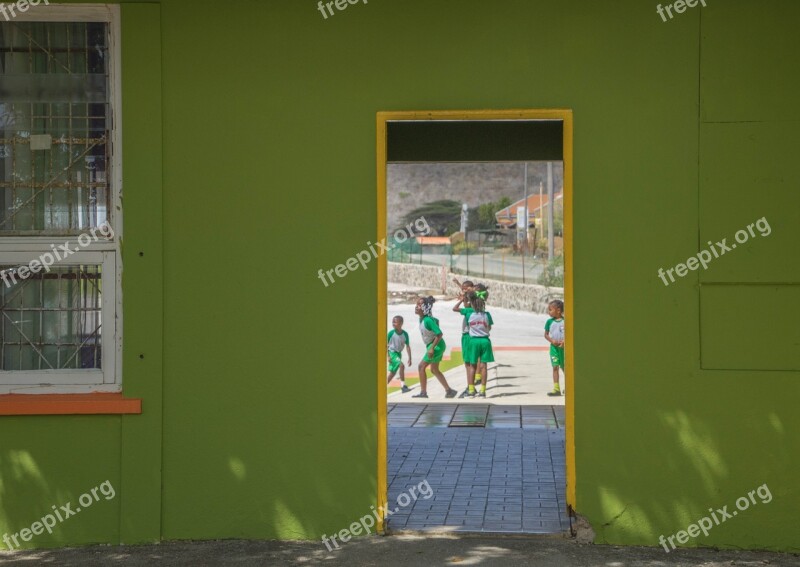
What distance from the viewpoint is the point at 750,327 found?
5855mm

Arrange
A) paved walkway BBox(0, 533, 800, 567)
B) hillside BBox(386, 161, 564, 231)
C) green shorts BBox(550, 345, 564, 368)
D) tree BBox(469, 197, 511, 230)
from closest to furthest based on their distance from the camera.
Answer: paved walkway BBox(0, 533, 800, 567) → green shorts BBox(550, 345, 564, 368) → tree BBox(469, 197, 511, 230) → hillside BBox(386, 161, 564, 231)

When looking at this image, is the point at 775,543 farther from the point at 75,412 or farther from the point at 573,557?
→ the point at 75,412

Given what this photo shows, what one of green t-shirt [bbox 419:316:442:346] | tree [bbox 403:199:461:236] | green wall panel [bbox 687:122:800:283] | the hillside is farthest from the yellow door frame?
the hillside

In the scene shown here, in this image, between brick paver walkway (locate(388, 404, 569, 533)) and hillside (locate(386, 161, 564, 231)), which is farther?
hillside (locate(386, 161, 564, 231))

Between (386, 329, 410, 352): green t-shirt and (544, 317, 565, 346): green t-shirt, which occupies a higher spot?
(544, 317, 565, 346): green t-shirt

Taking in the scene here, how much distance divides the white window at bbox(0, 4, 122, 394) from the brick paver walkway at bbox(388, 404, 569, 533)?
2.43m

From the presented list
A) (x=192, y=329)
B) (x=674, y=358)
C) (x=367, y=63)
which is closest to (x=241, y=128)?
(x=367, y=63)

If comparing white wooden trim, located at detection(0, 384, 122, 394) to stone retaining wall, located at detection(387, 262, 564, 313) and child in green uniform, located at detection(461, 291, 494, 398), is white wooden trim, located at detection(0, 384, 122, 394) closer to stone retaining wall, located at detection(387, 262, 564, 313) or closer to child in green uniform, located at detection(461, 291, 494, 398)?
child in green uniform, located at detection(461, 291, 494, 398)

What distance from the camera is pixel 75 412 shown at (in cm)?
598

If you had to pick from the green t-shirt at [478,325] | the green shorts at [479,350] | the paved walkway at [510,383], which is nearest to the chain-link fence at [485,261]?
the paved walkway at [510,383]

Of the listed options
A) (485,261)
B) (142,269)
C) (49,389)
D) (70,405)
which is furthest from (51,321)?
(485,261)

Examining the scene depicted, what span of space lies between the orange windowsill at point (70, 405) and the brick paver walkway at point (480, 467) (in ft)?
6.01

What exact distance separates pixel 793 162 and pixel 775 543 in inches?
88.6

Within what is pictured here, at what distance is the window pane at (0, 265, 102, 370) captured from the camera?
6152 millimetres
